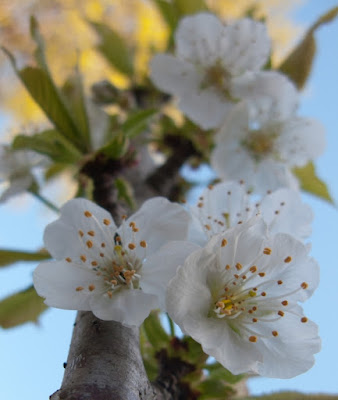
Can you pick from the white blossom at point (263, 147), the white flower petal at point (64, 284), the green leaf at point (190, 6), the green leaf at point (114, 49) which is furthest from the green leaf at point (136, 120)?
the green leaf at point (114, 49)

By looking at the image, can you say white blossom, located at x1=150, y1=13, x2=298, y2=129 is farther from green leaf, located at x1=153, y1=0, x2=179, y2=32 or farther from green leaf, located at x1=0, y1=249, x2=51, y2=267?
green leaf, located at x1=0, y1=249, x2=51, y2=267

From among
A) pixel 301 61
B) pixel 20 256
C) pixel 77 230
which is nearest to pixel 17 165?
pixel 20 256

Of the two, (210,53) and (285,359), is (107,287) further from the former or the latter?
(210,53)

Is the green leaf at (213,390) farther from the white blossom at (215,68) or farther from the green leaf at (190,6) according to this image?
the green leaf at (190,6)

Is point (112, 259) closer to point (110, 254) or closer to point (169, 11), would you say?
point (110, 254)

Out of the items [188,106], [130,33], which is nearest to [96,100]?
[188,106]

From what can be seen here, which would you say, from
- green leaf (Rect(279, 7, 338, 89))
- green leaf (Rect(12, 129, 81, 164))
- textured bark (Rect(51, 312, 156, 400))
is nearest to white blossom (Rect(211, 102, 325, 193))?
green leaf (Rect(279, 7, 338, 89))
